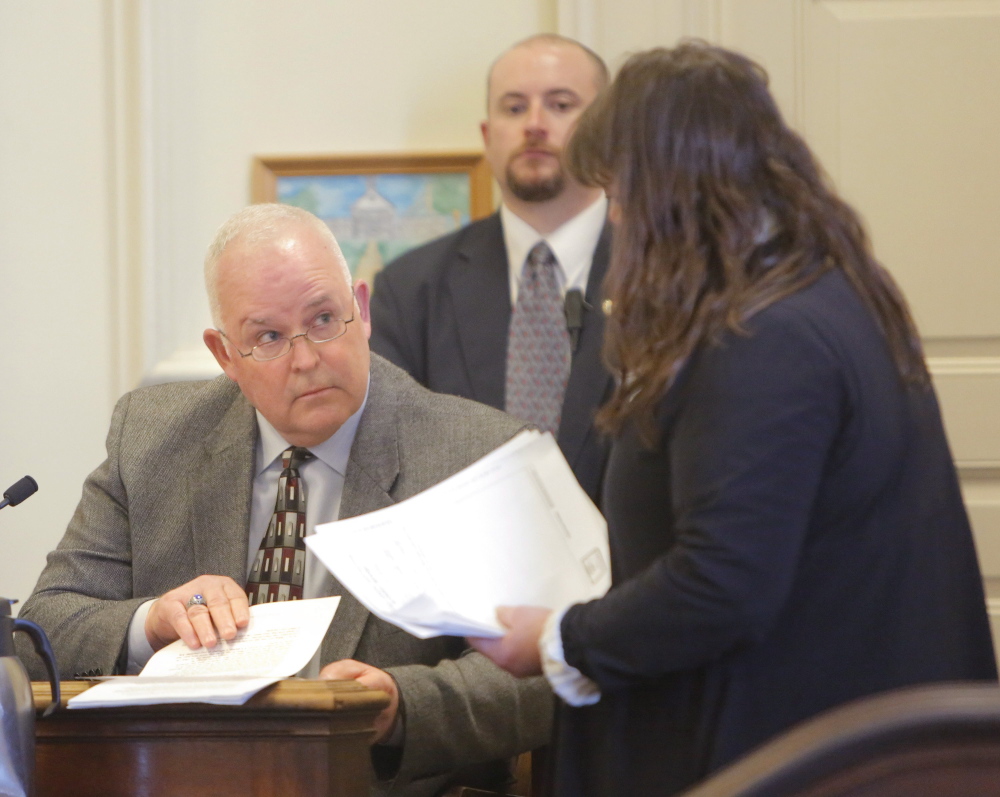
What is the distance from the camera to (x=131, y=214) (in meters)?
3.22

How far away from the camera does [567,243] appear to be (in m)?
2.83

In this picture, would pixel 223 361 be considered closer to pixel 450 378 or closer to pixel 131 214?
pixel 450 378

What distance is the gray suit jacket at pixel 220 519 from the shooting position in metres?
1.70

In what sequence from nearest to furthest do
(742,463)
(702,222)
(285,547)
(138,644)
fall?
(742,463)
(702,222)
(138,644)
(285,547)

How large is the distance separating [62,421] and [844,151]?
87.5 inches

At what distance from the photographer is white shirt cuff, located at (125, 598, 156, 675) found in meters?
1.76

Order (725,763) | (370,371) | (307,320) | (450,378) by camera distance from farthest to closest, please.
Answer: (450,378) → (370,371) → (307,320) → (725,763)

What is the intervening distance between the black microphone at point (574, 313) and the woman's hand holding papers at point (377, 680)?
122 centimetres

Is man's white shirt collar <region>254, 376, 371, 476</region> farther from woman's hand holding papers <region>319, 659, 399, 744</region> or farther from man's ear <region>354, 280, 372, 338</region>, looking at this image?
woman's hand holding papers <region>319, 659, 399, 744</region>

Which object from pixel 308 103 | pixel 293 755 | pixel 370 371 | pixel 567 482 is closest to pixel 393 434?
pixel 370 371

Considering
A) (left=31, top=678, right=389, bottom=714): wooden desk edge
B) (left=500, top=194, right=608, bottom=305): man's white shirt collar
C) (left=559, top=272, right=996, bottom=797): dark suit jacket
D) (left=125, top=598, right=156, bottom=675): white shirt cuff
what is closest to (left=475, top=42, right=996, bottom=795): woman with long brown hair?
(left=559, top=272, right=996, bottom=797): dark suit jacket

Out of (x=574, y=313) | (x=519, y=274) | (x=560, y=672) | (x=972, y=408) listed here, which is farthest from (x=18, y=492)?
(x=972, y=408)

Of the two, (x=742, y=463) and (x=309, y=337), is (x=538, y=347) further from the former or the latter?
(x=742, y=463)

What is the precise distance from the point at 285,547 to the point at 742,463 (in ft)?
3.22
